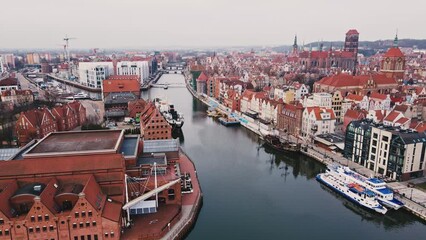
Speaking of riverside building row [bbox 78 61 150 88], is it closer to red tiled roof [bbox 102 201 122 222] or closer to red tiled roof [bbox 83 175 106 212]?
red tiled roof [bbox 83 175 106 212]

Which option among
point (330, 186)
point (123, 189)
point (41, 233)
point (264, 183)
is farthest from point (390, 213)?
point (41, 233)

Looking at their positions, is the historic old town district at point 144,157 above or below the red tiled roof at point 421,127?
below

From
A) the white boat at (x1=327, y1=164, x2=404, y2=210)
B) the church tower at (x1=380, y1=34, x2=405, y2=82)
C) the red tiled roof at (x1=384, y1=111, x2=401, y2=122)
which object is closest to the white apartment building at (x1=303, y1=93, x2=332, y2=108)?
the red tiled roof at (x1=384, y1=111, x2=401, y2=122)

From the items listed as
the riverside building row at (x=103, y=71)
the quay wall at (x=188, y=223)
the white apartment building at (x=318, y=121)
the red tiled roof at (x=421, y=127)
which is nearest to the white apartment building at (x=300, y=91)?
the white apartment building at (x=318, y=121)

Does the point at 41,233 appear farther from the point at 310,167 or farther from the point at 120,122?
the point at 120,122

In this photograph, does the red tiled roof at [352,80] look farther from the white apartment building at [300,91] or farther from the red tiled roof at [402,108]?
the red tiled roof at [402,108]

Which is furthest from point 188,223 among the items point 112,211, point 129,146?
point 129,146
